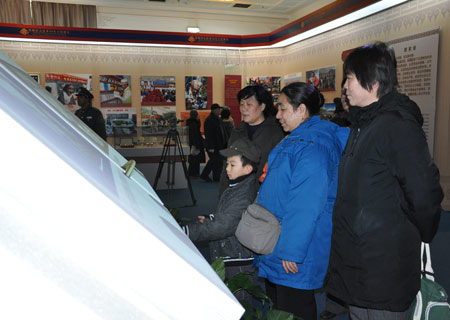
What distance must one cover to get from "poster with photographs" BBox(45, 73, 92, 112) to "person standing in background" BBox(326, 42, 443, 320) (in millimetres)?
9283

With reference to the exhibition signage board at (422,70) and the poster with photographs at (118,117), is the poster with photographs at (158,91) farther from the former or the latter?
the exhibition signage board at (422,70)

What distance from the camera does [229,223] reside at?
2.07 meters

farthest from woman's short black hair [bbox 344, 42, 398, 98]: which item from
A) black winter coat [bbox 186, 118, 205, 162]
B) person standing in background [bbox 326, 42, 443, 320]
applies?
black winter coat [bbox 186, 118, 205, 162]

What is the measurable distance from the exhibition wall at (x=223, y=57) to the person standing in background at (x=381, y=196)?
15.2ft

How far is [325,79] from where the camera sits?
27.1 feet

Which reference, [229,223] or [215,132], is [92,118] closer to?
[215,132]

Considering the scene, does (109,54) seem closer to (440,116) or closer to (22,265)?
(440,116)

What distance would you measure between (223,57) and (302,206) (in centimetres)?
951

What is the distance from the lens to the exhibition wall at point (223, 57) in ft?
18.9

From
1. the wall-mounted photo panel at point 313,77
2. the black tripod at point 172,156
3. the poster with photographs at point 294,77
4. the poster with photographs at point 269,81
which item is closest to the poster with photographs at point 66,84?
the black tripod at point 172,156

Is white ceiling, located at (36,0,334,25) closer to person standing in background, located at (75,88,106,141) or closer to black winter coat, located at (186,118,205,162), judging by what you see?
black winter coat, located at (186,118,205,162)

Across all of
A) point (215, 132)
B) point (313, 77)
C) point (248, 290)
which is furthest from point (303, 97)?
point (313, 77)

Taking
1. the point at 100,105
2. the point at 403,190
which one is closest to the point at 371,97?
the point at 403,190

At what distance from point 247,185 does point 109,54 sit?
28.8 feet
